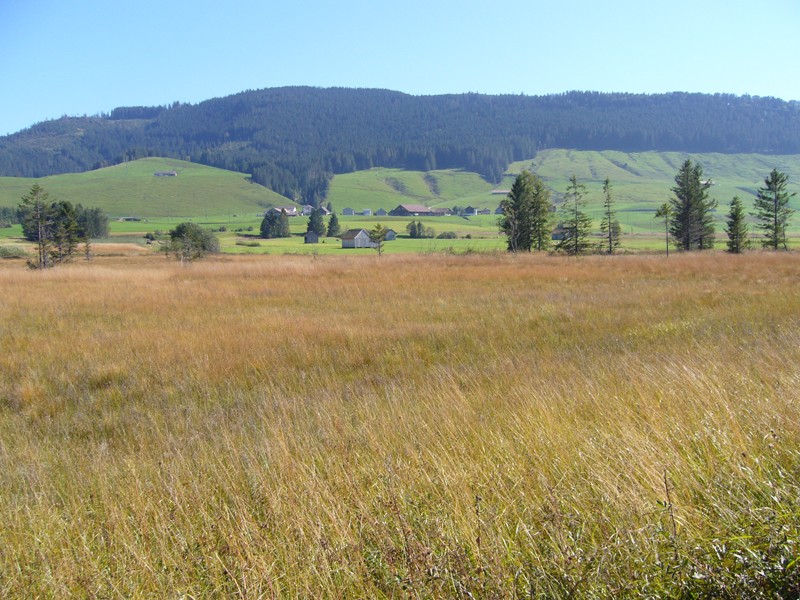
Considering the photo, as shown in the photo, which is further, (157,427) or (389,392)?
(389,392)

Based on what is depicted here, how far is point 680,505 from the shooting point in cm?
271

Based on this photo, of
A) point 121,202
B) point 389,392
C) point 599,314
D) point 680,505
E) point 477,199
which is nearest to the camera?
point 680,505

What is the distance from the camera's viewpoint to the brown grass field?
7.77 feet

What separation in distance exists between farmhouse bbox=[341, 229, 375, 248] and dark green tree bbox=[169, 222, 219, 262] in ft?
83.8

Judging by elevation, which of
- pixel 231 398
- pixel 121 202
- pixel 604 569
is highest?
pixel 121 202

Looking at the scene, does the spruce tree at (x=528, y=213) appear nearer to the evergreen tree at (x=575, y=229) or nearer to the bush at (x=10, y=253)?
the evergreen tree at (x=575, y=229)

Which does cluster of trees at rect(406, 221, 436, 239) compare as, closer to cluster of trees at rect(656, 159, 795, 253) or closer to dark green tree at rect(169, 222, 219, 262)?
dark green tree at rect(169, 222, 219, 262)

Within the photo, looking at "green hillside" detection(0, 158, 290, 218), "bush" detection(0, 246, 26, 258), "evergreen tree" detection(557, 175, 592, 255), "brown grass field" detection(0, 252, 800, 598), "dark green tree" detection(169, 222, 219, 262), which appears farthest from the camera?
"green hillside" detection(0, 158, 290, 218)

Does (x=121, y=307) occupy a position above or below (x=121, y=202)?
below

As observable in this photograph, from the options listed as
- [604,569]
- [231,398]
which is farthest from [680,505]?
[231,398]

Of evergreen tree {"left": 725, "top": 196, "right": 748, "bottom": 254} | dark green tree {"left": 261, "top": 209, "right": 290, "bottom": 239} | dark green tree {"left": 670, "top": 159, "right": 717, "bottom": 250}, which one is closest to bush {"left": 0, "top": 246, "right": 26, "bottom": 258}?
dark green tree {"left": 261, "top": 209, "right": 290, "bottom": 239}

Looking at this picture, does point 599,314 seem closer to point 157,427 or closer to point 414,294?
point 414,294

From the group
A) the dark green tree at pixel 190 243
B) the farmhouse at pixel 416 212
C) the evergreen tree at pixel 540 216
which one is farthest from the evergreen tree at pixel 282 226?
the evergreen tree at pixel 540 216

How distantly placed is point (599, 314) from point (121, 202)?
180 m
